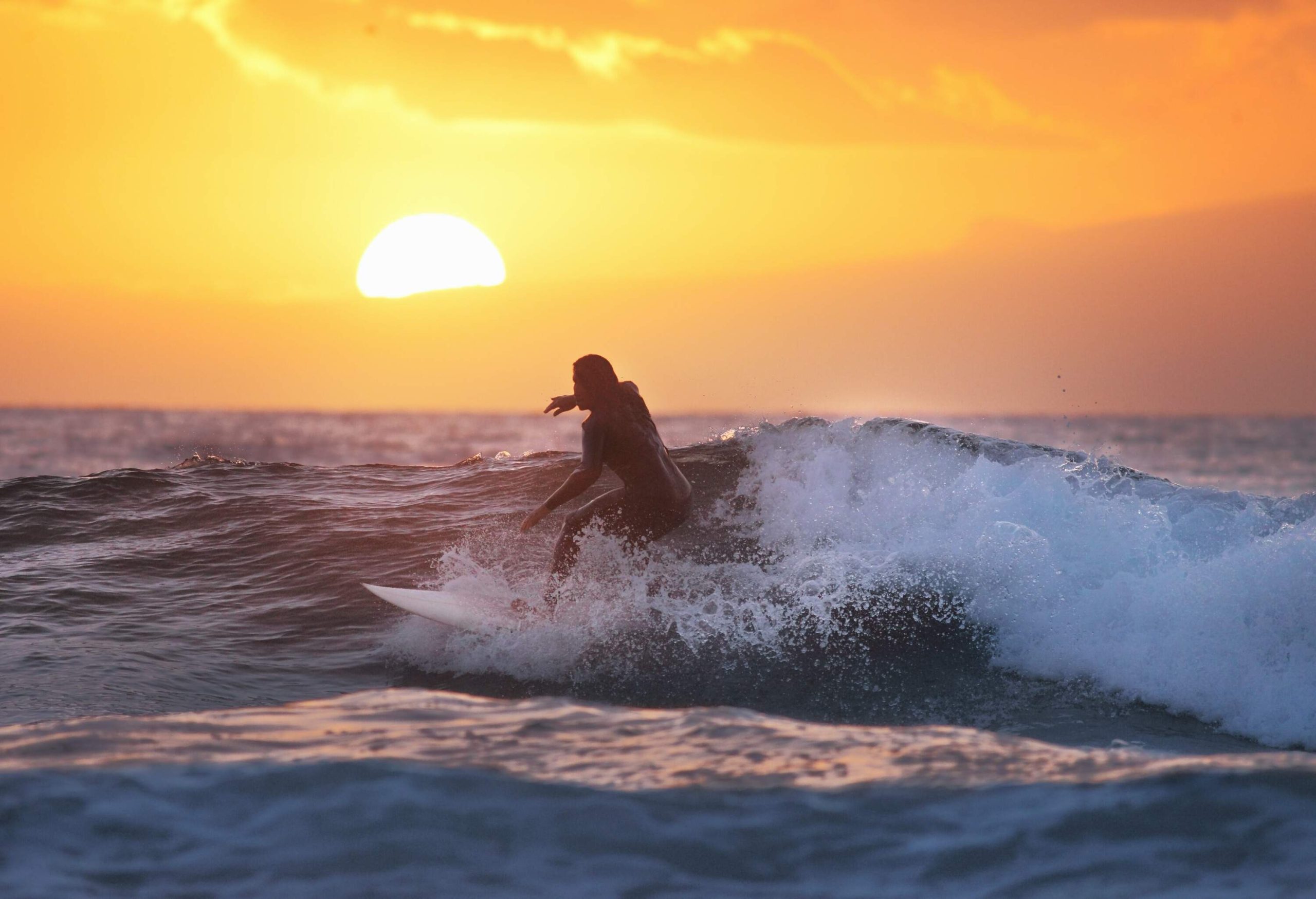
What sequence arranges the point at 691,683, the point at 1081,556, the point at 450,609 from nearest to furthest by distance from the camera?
1. the point at 691,683
2. the point at 450,609
3. the point at 1081,556

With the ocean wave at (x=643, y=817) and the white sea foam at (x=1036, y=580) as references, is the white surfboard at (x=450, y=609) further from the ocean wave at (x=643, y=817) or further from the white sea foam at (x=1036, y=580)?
the ocean wave at (x=643, y=817)

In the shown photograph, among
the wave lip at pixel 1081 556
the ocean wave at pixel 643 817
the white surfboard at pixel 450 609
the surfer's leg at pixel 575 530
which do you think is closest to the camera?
the ocean wave at pixel 643 817

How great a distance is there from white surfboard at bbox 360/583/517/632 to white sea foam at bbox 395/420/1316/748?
0.46ft

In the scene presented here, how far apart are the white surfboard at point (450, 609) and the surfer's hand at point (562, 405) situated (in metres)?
1.64

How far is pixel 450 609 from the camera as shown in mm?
8164

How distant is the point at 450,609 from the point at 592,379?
2161 mm

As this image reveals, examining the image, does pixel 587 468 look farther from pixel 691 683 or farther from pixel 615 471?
pixel 691 683

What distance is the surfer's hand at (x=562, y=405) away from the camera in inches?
323

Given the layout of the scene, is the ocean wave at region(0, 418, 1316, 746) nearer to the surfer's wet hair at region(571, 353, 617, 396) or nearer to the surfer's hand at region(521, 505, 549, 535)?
the surfer's hand at region(521, 505, 549, 535)

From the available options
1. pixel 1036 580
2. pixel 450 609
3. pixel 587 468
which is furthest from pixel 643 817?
pixel 1036 580

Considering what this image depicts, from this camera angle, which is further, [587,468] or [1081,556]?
[1081,556]

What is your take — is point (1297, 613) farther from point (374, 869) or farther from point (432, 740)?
point (374, 869)

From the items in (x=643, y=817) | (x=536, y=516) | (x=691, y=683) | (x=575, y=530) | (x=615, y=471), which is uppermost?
(x=615, y=471)

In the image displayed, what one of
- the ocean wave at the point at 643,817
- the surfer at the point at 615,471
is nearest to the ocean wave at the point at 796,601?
the surfer at the point at 615,471
